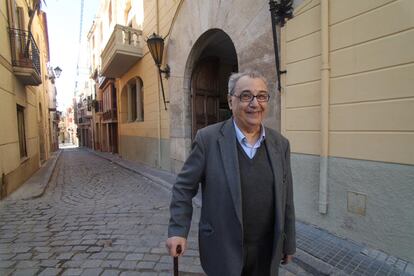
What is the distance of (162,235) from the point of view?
374 centimetres

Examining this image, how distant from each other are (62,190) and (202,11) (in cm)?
571

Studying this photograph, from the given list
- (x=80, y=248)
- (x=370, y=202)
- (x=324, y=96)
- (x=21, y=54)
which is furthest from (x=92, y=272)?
(x=21, y=54)

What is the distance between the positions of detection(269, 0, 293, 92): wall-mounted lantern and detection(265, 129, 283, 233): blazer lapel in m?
2.58

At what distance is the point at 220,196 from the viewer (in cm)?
162

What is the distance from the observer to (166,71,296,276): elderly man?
1.61m

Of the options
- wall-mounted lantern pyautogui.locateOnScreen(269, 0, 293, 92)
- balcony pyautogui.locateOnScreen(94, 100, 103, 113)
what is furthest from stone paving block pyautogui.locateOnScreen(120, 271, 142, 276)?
balcony pyautogui.locateOnScreen(94, 100, 103, 113)

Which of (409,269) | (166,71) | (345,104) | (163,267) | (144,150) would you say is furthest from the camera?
(144,150)

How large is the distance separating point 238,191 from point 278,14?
336cm

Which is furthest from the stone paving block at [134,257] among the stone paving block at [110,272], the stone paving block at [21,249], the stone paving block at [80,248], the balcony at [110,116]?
the balcony at [110,116]

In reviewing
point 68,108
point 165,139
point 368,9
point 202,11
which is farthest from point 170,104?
point 68,108

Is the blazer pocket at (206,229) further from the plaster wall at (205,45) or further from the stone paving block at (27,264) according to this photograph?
the plaster wall at (205,45)

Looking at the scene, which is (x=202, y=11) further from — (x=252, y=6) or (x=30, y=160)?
(x=30, y=160)

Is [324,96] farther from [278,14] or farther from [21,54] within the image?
[21,54]

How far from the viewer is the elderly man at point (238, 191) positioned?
1.61m
